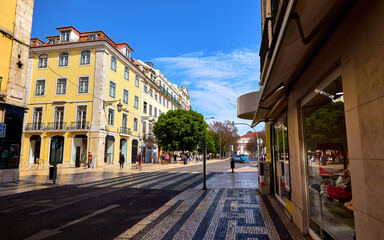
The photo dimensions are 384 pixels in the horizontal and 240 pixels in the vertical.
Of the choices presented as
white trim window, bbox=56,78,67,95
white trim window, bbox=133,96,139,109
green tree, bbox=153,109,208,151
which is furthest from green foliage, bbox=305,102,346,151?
white trim window, bbox=133,96,139,109

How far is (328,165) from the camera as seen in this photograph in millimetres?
3645

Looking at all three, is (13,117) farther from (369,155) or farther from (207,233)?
(369,155)

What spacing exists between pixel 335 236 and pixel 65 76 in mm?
31101

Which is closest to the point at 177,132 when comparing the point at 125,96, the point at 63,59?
the point at 125,96

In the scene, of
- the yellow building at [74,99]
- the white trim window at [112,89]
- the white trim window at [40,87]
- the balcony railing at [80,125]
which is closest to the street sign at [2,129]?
the yellow building at [74,99]

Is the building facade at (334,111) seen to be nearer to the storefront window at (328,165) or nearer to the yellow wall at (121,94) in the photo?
the storefront window at (328,165)

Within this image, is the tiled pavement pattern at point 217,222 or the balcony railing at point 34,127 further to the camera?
the balcony railing at point 34,127

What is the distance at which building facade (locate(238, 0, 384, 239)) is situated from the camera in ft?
6.92

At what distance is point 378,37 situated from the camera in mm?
1981

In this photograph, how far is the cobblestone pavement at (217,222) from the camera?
4332 mm

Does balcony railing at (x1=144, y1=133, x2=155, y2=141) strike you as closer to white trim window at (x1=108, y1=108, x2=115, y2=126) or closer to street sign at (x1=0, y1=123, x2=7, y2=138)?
white trim window at (x1=108, y1=108, x2=115, y2=126)

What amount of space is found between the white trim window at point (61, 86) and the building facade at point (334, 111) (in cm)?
2904

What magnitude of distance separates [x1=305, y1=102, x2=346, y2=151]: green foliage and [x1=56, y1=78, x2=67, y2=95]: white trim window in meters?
29.8

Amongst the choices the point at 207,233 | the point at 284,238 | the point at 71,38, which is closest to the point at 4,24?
the point at 207,233
